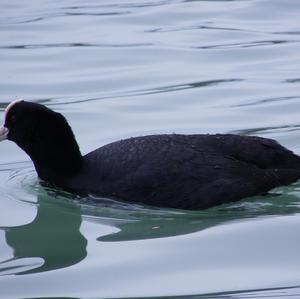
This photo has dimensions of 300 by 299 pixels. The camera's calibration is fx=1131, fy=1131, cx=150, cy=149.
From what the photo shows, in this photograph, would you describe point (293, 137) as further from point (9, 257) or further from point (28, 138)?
point (9, 257)

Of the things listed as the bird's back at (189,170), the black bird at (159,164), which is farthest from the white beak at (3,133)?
the bird's back at (189,170)

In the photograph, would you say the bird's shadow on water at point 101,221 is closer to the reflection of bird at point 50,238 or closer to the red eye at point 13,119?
the reflection of bird at point 50,238

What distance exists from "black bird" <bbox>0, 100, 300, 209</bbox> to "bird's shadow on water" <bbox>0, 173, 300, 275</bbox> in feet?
0.23

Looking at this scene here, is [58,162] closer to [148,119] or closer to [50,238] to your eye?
[50,238]

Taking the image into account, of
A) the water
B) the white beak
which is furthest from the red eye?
the water

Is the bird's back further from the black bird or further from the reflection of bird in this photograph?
the reflection of bird

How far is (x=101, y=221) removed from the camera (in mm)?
7547

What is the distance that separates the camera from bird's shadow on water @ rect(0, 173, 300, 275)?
682 cm

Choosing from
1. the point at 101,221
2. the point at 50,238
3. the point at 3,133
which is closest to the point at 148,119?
the point at 3,133

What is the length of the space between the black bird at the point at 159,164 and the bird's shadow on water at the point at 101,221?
0.07m

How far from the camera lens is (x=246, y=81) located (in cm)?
1197

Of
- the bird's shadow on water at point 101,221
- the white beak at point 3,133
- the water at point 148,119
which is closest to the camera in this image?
the water at point 148,119

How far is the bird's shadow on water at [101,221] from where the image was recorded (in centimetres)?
682

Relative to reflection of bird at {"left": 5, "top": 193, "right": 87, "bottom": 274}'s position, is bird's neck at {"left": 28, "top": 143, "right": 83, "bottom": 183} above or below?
above
